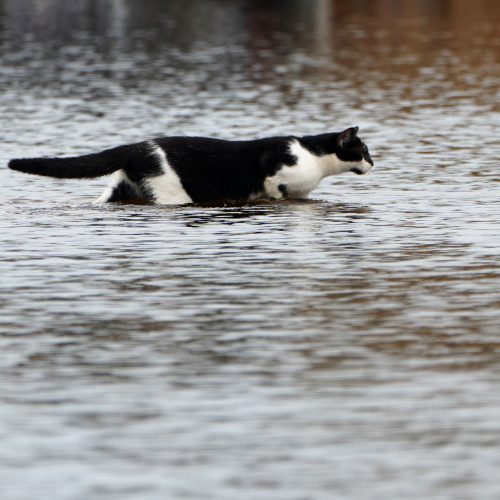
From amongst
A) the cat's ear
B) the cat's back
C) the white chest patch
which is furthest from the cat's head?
the cat's back

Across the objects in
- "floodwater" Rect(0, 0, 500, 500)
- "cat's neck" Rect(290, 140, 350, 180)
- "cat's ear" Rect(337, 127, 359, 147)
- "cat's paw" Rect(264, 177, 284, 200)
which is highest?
"cat's ear" Rect(337, 127, 359, 147)

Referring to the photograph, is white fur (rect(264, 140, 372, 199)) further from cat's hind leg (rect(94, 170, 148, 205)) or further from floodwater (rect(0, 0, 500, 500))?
cat's hind leg (rect(94, 170, 148, 205))

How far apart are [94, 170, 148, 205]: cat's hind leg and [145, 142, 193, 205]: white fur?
0.12 m

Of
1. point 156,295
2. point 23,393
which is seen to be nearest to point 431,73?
point 156,295

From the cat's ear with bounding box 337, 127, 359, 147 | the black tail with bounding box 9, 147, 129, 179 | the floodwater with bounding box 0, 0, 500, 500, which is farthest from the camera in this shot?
the cat's ear with bounding box 337, 127, 359, 147

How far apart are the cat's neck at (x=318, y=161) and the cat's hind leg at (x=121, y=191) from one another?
118cm

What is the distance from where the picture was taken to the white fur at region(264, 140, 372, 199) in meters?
11.9

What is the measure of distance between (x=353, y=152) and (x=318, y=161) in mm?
407

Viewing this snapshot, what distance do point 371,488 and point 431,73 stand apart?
18.0 m

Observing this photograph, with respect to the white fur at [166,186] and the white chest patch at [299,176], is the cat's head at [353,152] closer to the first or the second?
the white chest patch at [299,176]

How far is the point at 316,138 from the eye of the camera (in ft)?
40.6

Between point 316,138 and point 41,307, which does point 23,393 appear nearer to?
point 41,307

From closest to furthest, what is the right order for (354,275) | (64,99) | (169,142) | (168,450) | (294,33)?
(168,450) → (354,275) → (169,142) → (64,99) → (294,33)

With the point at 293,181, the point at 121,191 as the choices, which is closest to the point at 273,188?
the point at 293,181
